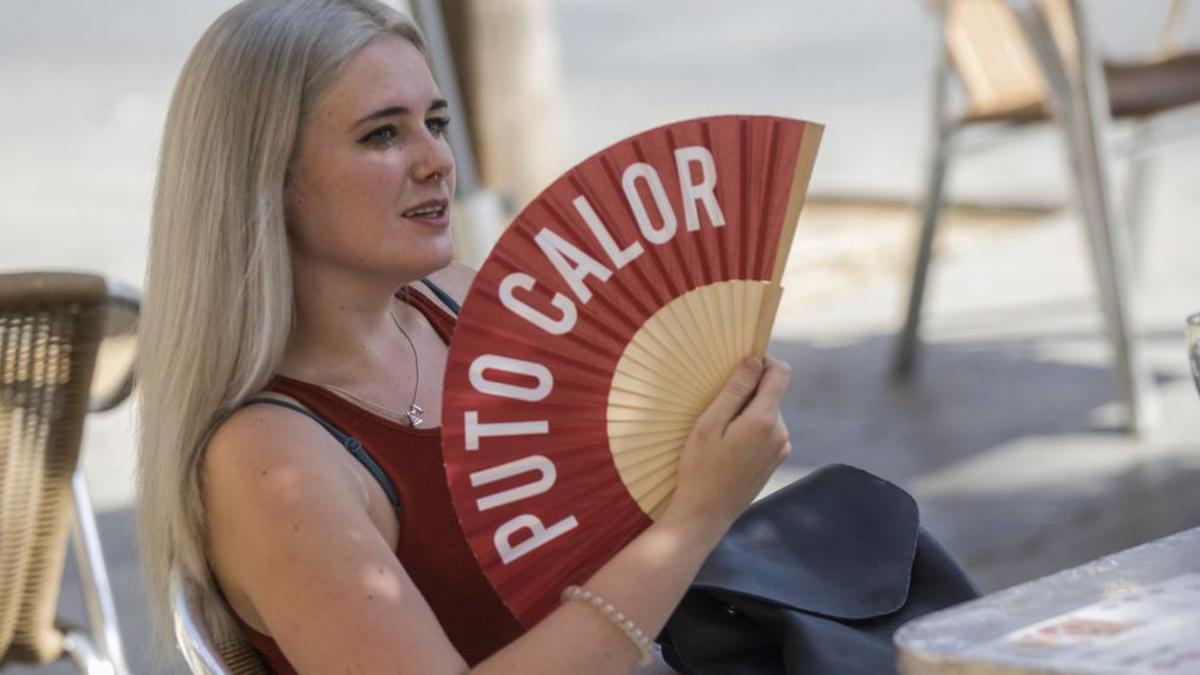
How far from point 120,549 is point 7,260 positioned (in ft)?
10.6

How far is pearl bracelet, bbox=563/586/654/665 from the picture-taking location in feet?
5.03

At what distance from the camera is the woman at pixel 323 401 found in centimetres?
154

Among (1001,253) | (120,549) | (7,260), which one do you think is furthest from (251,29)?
(7,260)

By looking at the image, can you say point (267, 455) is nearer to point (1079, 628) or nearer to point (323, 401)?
point (323, 401)

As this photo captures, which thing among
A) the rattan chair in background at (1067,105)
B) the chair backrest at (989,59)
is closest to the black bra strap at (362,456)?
the rattan chair in background at (1067,105)

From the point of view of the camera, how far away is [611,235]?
148cm

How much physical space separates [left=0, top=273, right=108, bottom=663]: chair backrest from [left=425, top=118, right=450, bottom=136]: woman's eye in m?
0.84

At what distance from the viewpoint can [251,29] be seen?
5.57 feet

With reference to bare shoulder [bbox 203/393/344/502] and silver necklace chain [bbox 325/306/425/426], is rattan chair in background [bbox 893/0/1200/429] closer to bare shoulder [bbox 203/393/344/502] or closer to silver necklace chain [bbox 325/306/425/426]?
silver necklace chain [bbox 325/306/425/426]

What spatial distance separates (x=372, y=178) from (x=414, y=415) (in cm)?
24

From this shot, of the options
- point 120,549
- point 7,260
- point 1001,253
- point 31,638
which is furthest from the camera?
point 7,260

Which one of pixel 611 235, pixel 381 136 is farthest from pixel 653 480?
pixel 381 136

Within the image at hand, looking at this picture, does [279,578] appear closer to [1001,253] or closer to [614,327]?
[614,327]

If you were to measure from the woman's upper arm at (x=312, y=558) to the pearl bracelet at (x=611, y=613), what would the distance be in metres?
0.12
